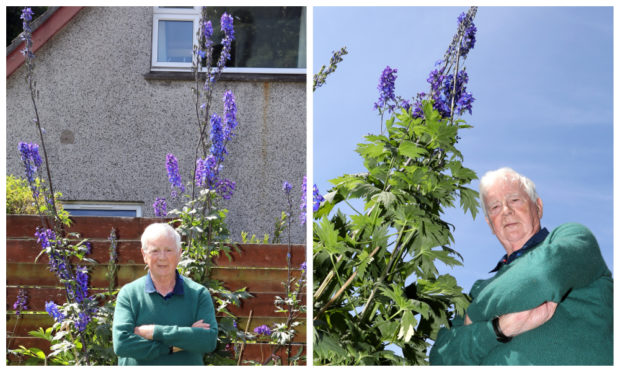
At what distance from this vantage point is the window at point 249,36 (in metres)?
3.81

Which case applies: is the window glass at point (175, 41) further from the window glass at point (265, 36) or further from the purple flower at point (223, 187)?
the purple flower at point (223, 187)

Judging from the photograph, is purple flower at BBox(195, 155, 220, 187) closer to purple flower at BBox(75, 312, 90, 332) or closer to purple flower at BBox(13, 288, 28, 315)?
purple flower at BBox(75, 312, 90, 332)

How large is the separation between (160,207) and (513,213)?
2.03 meters

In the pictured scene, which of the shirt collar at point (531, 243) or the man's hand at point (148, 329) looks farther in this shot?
the man's hand at point (148, 329)

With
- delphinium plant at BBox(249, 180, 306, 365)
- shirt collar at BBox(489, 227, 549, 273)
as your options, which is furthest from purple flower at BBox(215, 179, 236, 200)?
shirt collar at BBox(489, 227, 549, 273)

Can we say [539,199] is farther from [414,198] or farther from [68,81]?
[68,81]

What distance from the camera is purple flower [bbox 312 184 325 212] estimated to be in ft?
7.80

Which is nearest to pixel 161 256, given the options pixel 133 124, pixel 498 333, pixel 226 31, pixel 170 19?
pixel 498 333

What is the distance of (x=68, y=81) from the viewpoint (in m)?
Answer: 3.93

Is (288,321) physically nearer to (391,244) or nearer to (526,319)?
(391,244)

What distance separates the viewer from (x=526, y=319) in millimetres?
2080

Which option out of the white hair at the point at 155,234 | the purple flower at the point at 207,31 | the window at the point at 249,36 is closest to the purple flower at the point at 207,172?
the purple flower at the point at 207,31

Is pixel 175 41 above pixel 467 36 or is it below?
above

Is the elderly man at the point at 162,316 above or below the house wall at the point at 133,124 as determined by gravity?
below
